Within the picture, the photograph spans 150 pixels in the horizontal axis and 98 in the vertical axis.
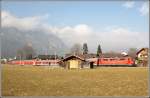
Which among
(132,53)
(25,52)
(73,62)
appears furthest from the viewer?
(25,52)

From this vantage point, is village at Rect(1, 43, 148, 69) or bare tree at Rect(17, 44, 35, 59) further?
bare tree at Rect(17, 44, 35, 59)

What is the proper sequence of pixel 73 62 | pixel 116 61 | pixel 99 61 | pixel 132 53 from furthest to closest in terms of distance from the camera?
pixel 132 53 → pixel 99 61 → pixel 116 61 → pixel 73 62

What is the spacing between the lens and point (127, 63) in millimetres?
90500

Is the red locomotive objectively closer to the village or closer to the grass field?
the village

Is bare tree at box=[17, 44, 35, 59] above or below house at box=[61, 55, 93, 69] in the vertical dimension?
above

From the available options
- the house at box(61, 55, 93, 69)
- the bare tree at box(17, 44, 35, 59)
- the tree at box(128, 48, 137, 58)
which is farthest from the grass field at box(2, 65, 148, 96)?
the bare tree at box(17, 44, 35, 59)

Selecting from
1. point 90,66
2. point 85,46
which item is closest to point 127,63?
point 90,66

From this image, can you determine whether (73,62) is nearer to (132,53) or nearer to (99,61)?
(99,61)

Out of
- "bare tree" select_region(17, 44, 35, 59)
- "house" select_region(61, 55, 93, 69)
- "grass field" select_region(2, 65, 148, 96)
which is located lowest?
"grass field" select_region(2, 65, 148, 96)

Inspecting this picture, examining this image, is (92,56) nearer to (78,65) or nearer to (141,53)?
(141,53)

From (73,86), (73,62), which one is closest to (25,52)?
(73,62)

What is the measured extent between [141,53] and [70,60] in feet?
152

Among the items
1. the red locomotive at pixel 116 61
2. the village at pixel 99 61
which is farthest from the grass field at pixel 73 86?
the red locomotive at pixel 116 61

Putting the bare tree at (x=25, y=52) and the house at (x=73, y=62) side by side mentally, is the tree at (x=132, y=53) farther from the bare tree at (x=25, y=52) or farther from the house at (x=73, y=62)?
the bare tree at (x=25, y=52)
